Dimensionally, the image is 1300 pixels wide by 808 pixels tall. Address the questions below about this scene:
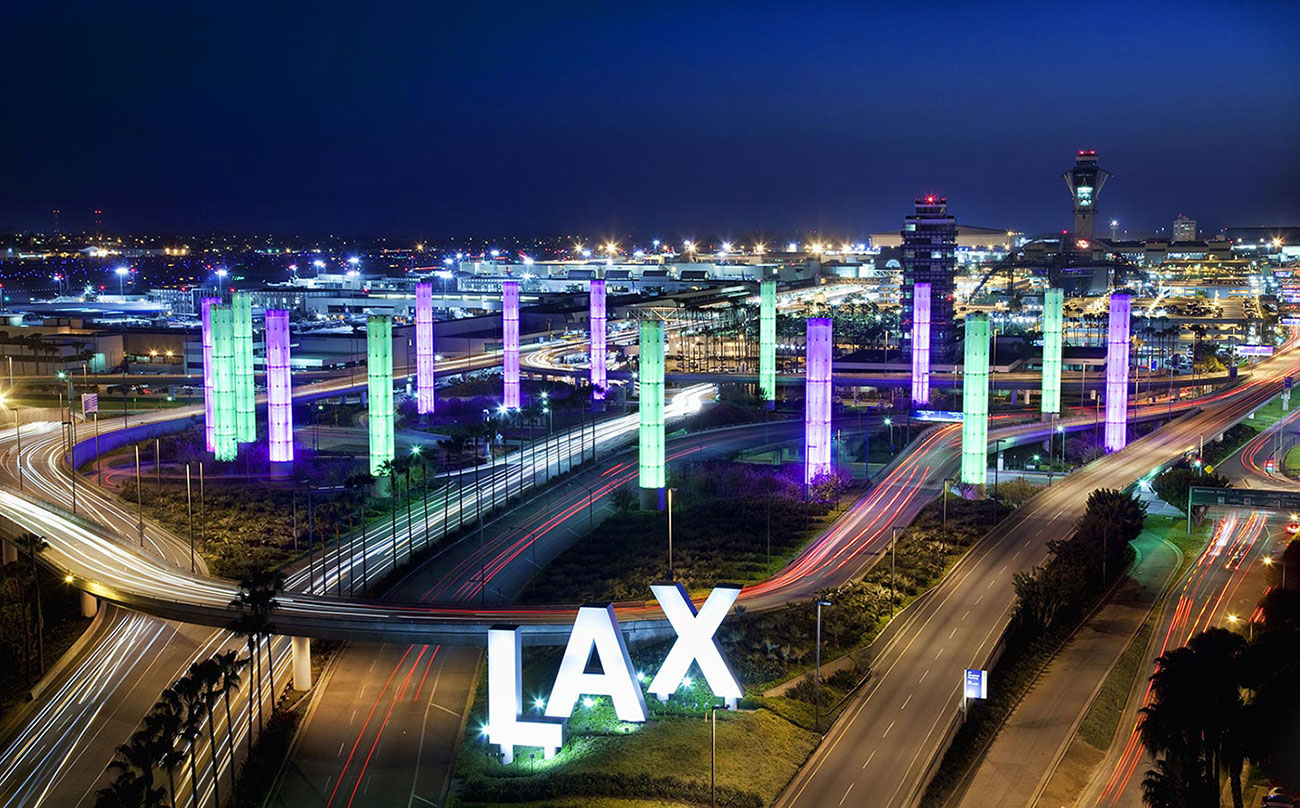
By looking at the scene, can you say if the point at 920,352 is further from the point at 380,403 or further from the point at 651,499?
the point at 380,403

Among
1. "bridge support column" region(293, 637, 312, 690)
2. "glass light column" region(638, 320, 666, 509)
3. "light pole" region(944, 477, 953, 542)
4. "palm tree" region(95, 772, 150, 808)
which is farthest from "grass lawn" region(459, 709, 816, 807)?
"glass light column" region(638, 320, 666, 509)

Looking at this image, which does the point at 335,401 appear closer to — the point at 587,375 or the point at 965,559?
the point at 587,375

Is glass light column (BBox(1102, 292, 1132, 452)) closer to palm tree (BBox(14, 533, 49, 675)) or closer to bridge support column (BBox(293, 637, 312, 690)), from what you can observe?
bridge support column (BBox(293, 637, 312, 690))

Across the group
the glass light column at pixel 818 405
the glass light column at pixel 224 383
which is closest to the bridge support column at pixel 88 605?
the glass light column at pixel 224 383

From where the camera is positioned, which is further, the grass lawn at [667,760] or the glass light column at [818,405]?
the glass light column at [818,405]

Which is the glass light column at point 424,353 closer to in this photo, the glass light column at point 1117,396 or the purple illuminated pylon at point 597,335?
the purple illuminated pylon at point 597,335

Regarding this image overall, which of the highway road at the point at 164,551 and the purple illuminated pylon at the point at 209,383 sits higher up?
the purple illuminated pylon at the point at 209,383
